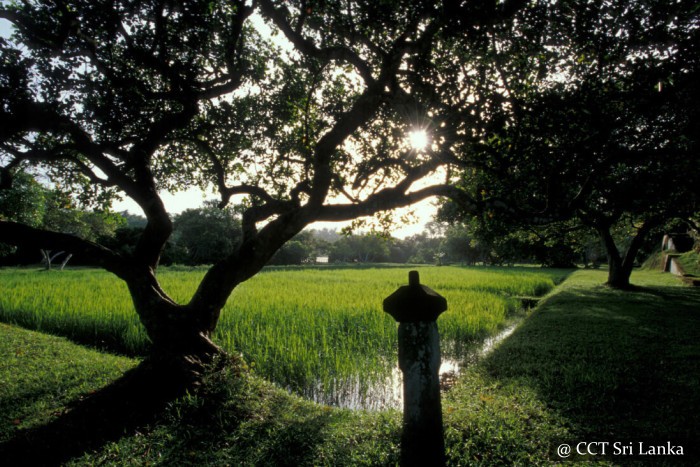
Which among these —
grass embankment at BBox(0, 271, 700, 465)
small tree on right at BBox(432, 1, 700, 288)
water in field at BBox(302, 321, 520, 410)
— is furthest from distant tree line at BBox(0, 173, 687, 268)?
water in field at BBox(302, 321, 520, 410)

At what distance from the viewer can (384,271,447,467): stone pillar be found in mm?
2947

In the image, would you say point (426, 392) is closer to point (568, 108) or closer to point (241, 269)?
point (241, 269)

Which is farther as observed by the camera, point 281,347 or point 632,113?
point 281,347

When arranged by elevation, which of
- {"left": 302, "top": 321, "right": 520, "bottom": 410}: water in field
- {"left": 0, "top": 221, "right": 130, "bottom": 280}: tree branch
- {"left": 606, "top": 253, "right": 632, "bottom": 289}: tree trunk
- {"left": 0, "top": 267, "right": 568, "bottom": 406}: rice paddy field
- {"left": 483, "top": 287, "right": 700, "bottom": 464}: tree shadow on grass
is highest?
{"left": 0, "top": 221, "right": 130, "bottom": 280}: tree branch

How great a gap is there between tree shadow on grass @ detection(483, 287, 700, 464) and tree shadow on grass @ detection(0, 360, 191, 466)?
5.57 meters

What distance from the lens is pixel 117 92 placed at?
5.59m

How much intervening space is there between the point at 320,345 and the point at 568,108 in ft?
23.6

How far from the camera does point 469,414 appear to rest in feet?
13.9

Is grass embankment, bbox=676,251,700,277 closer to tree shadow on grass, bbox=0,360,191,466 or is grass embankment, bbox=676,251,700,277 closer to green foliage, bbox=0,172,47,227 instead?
tree shadow on grass, bbox=0,360,191,466

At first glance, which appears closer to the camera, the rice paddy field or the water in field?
the water in field

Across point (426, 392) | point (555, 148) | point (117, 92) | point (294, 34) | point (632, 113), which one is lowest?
point (426, 392)

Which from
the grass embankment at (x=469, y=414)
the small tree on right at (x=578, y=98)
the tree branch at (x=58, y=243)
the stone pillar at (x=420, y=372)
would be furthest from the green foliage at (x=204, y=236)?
the stone pillar at (x=420, y=372)

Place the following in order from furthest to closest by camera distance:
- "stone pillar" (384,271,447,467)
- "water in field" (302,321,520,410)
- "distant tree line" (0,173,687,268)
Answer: "distant tree line" (0,173,687,268)
"water in field" (302,321,520,410)
"stone pillar" (384,271,447,467)

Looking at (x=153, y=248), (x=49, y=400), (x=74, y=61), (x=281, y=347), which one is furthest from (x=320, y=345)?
(x=74, y=61)
